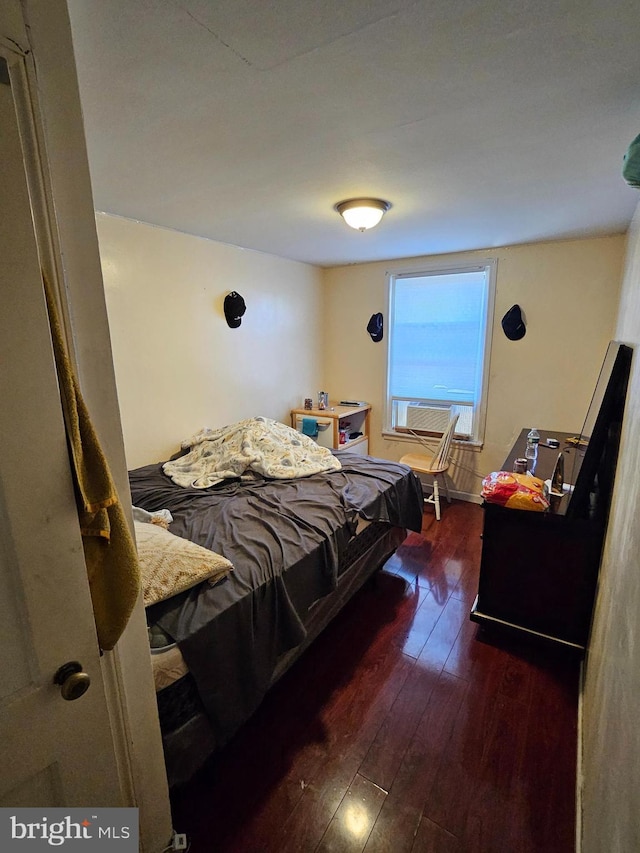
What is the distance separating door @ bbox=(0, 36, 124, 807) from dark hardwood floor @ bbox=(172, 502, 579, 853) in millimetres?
819

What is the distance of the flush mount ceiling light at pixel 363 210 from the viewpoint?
7.14 ft

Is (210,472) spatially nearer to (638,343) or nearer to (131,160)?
(131,160)

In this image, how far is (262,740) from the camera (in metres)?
1.54

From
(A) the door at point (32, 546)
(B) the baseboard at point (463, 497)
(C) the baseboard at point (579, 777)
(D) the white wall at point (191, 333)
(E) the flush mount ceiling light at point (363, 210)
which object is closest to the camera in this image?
(A) the door at point (32, 546)

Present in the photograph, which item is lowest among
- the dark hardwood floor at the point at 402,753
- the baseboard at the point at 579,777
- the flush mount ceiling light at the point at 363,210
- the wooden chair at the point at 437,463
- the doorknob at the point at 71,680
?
the dark hardwood floor at the point at 402,753

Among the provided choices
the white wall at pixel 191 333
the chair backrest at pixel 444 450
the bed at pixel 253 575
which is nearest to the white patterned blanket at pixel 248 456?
the bed at pixel 253 575

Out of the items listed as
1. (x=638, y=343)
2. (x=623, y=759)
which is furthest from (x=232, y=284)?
(x=623, y=759)

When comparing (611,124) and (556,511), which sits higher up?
(611,124)

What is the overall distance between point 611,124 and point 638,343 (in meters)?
0.80

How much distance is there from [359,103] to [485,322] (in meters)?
2.63

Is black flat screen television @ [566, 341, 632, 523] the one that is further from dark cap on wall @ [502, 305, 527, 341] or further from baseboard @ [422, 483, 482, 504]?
baseboard @ [422, 483, 482, 504]
